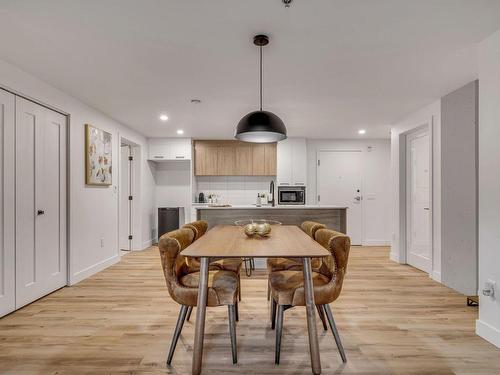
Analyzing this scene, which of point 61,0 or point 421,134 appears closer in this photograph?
point 61,0

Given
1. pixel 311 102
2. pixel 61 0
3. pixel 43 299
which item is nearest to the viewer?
pixel 61 0

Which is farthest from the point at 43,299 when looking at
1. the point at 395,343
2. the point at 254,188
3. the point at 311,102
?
the point at 254,188

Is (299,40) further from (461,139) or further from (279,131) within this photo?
(461,139)

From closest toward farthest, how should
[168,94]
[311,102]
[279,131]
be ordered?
[279,131] → [168,94] → [311,102]

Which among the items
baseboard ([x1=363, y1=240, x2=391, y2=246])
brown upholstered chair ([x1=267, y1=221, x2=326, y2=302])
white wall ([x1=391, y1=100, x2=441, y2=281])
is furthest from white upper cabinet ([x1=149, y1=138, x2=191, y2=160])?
baseboard ([x1=363, y1=240, x2=391, y2=246])

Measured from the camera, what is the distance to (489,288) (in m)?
2.28

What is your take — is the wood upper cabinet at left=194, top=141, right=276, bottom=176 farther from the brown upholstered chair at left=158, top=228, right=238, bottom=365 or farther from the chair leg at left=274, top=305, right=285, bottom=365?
the chair leg at left=274, top=305, right=285, bottom=365

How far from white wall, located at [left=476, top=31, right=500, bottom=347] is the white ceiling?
0.73 ft

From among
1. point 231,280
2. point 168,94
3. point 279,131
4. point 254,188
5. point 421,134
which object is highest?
point 168,94

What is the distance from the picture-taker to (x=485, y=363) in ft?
6.57

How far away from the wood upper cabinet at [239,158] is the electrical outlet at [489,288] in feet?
14.5

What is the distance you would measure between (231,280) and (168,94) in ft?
8.15

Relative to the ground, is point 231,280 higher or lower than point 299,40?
lower

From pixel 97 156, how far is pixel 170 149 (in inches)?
85.3
